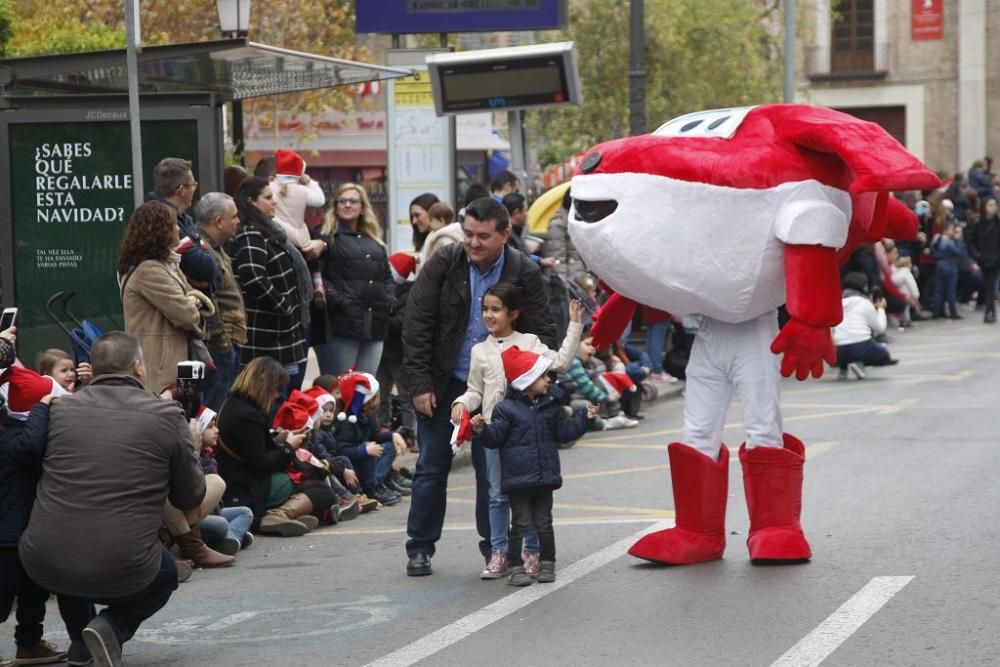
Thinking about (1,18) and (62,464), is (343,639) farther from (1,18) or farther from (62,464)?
(1,18)

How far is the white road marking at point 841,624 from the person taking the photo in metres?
6.92

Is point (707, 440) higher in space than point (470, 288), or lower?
lower

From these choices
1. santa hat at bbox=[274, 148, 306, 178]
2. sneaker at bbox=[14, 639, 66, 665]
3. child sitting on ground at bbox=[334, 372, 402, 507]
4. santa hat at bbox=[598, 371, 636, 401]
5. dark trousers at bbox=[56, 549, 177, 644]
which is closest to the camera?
dark trousers at bbox=[56, 549, 177, 644]

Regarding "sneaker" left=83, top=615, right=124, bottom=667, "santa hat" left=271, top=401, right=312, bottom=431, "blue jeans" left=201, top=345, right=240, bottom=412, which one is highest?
"blue jeans" left=201, top=345, right=240, bottom=412

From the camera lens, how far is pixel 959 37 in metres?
52.5

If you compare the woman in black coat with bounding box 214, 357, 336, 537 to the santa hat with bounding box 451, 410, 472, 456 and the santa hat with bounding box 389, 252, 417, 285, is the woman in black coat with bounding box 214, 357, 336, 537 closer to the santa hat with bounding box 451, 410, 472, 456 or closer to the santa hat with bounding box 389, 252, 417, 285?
the santa hat with bounding box 451, 410, 472, 456

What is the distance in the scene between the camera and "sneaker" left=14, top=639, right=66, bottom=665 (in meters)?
7.32

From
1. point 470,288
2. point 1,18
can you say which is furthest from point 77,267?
point 470,288

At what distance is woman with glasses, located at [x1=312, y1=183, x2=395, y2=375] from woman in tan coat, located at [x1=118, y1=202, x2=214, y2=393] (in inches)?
101

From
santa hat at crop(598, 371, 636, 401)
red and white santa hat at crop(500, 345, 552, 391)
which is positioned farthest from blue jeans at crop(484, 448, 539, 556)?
santa hat at crop(598, 371, 636, 401)

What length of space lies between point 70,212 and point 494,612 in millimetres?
5243

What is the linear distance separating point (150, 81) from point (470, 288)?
6054 millimetres

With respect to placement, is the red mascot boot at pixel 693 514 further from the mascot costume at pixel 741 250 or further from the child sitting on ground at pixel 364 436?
the child sitting on ground at pixel 364 436

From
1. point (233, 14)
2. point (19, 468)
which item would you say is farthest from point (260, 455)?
point (233, 14)
